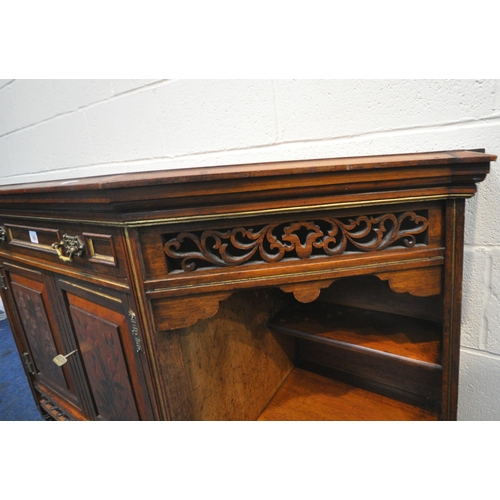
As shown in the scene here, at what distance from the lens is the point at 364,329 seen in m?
0.74

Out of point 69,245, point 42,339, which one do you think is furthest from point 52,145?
point 69,245

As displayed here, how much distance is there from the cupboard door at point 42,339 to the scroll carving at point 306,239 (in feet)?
1.76

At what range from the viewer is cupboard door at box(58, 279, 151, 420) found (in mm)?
599

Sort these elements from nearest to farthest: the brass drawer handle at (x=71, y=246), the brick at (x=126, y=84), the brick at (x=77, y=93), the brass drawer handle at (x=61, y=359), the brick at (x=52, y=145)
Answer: the brass drawer handle at (x=71, y=246) → the brass drawer handle at (x=61, y=359) → the brick at (x=126, y=84) → the brick at (x=77, y=93) → the brick at (x=52, y=145)

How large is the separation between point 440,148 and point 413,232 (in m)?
0.30

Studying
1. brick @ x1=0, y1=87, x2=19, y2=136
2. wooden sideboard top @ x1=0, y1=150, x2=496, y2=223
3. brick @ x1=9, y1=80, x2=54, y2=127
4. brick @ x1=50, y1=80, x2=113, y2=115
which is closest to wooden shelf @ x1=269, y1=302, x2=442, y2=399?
wooden sideboard top @ x1=0, y1=150, x2=496, y2=223

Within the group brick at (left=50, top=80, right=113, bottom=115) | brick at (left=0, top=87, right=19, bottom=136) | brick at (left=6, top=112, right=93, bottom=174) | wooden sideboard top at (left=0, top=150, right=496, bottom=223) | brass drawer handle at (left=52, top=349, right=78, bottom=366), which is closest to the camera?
wooden sideboard top at (left=0, top=150, right=496, bottom=223)

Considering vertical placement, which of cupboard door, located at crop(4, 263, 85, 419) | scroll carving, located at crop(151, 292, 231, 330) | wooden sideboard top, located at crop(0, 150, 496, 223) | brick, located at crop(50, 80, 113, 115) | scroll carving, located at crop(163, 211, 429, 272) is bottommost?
cupboard door, located at crop(4, 263, 85, 419)

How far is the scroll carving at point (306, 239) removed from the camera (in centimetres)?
50

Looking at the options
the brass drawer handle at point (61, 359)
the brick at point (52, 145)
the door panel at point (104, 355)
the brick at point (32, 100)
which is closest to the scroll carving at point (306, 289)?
the door panel at point (104, 355)

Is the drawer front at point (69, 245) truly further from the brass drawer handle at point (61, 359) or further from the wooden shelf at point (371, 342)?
the wooden shelf at point (371, 342)

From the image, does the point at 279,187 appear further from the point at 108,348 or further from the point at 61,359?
the point at 61,359

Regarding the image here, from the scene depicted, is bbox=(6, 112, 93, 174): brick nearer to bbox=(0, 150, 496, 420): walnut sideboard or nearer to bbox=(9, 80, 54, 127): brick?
bbox=(9, 80, 54, 127): brick

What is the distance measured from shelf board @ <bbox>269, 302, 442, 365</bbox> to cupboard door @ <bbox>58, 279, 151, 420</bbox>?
36cm
